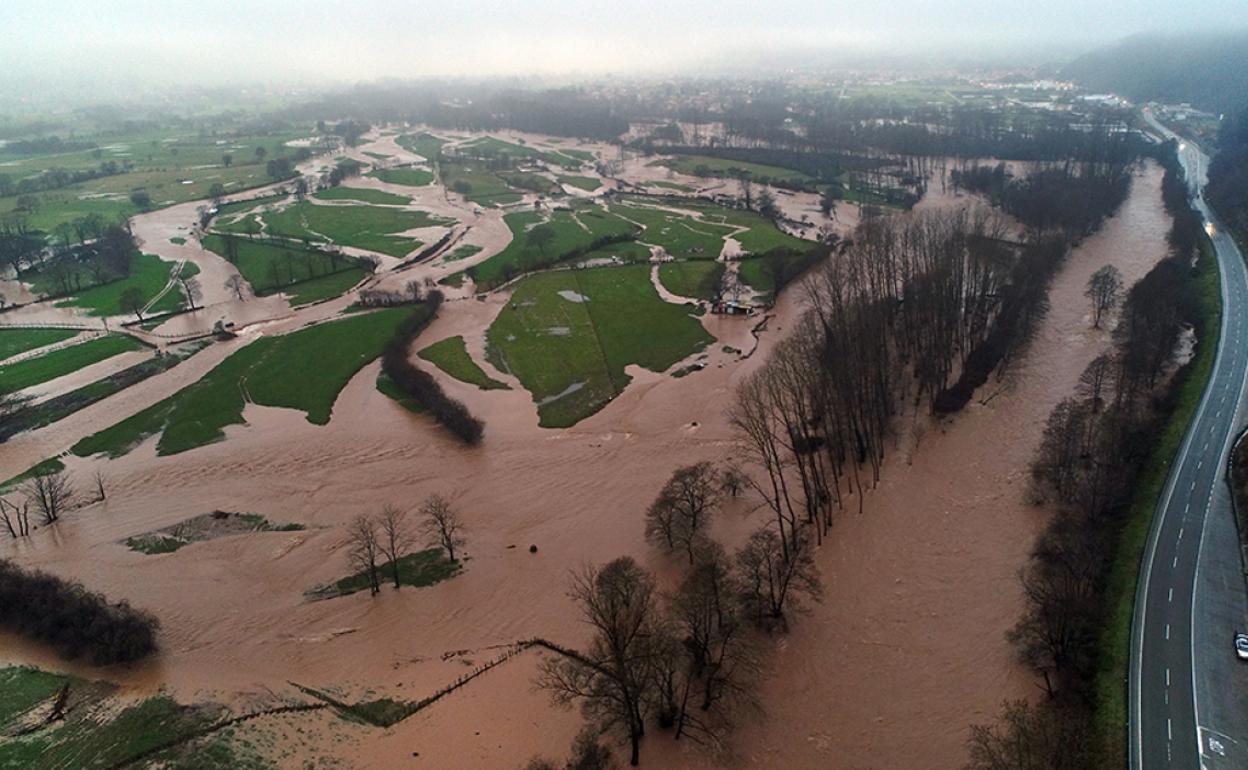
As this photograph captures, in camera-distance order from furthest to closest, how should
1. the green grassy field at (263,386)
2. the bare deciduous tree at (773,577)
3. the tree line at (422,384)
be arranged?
the green grassy field at (263,386) → the tree line at (422,384) → the bare deciduous tree at (773,577)

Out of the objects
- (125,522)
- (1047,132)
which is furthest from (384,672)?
(1047,132)

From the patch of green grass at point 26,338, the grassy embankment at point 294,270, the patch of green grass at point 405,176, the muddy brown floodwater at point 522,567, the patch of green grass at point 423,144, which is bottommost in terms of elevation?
the muddy brown floodwater at point 522,567

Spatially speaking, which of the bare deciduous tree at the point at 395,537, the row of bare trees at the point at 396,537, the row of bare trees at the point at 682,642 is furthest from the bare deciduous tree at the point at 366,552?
the row of bare trees at the point at 682,642

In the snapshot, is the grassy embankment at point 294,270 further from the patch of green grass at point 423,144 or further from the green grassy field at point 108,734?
the patch of green grass at point 423,144

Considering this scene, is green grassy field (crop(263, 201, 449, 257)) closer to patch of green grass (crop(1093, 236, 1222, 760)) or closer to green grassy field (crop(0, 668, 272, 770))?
green grassy field (crop(0, 668, 272, 770))

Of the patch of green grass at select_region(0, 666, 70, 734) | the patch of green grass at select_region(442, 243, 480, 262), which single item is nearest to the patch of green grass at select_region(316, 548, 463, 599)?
the patch of green grass at select_region(0, 666, 70, 734)

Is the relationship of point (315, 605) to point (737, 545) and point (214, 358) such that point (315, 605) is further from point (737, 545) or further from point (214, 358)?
point (214, 358)

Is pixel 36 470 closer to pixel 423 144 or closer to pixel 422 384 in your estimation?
pixel 422 384
